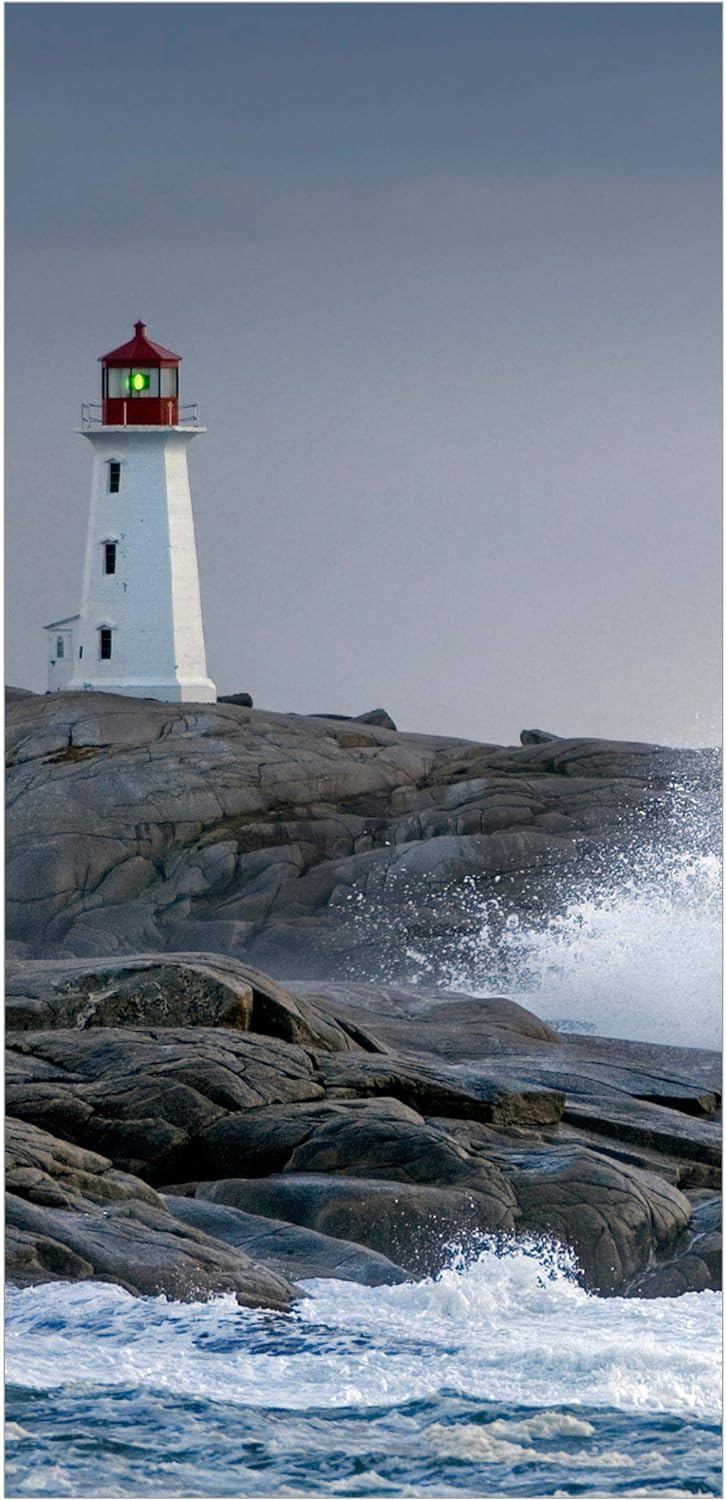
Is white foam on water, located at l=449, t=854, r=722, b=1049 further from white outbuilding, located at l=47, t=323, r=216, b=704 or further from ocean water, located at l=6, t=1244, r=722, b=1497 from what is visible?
ocean water, located at l=6, t=1244, r=722, b=1497

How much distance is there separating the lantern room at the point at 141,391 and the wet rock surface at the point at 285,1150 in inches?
667

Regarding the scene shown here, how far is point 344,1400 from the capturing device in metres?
7.45

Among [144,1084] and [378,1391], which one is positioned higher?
[144,1084]

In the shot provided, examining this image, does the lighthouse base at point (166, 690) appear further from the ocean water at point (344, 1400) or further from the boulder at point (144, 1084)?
the ocean water at point (344, 1400)

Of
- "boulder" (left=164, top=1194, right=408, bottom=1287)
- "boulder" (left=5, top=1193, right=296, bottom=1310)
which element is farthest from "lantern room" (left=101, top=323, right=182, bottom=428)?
"boulder" (left=5, top=1193, right=296, bottom=1310)

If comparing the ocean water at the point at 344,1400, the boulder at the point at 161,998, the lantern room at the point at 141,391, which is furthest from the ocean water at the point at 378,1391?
the lantern room at the point at 141,391

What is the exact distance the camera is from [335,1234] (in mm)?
9398

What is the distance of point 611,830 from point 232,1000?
484 inches

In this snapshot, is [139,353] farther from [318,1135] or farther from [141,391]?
[318,1135]

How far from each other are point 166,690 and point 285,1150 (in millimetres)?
16973

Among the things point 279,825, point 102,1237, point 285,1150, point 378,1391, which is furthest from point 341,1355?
point 279,825

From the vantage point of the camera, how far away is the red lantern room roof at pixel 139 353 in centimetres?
2764

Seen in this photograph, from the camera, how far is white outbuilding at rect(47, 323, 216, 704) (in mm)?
27266

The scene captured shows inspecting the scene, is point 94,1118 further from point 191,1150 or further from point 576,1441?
point 576,1441
